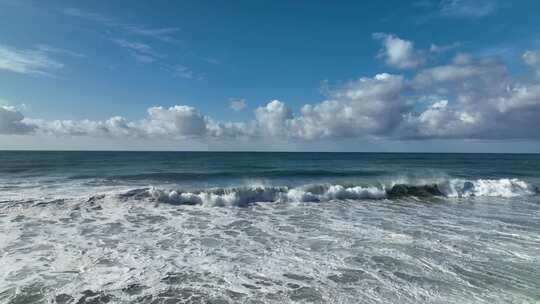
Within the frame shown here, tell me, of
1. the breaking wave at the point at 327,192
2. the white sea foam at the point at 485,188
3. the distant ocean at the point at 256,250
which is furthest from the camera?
the white sea foam at the point at 485,188

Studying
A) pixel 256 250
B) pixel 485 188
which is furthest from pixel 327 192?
pixel 485 188

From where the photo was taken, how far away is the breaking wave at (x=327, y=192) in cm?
1559

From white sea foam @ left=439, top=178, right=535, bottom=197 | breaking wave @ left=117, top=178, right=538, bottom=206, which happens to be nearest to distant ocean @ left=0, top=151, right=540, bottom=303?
breaking wave @ left=117, top=178, right=538, bottom=206

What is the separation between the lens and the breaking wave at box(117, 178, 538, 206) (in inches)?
614

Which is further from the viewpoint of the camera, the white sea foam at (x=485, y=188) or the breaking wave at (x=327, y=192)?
the white sea foam at (x=485, y=188)

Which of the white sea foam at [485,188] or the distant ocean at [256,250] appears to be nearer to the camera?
the distant ocean at [256,250]

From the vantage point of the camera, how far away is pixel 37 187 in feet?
61.9

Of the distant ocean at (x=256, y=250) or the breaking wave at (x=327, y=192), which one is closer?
the distant ocean at (x=256, y=250)

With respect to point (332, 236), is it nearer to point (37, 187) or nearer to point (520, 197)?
point (520, 197)

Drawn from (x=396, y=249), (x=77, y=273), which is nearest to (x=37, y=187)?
(x=77, y=273)

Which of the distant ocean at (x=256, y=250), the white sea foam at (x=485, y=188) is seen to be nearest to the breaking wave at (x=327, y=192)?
the white sea foam at (x=485, y=188)

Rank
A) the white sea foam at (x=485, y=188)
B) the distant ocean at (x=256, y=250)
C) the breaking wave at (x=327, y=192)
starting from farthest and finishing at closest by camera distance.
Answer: the white sea foam at (x=485, y=188) < the breaking wave at (x=327, y=192) < the distant ocean at (x=256, y=250)

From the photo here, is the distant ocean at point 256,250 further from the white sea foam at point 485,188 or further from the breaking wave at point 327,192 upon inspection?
the white sea foam at point 485,188

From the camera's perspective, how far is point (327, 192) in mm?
18094
